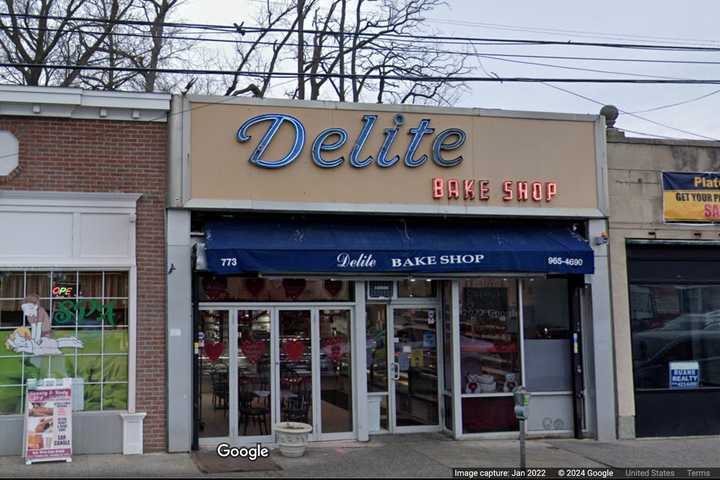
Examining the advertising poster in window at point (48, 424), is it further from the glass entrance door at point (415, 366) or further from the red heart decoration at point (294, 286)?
the glass entrance door at point (415, 366)

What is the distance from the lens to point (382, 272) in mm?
11258

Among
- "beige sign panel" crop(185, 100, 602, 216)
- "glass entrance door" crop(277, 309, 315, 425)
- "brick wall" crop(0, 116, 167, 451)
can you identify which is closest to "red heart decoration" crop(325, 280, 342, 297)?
"glass entrance door" crop(277, 309, 315, 425)

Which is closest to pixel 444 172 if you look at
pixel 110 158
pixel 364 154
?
pixel 364 154

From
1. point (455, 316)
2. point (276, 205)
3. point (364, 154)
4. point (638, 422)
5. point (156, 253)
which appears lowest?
point (638, 422)

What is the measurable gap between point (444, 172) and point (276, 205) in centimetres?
281

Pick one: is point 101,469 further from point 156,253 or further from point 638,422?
point 638,422

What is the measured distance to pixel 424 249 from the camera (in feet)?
37.1

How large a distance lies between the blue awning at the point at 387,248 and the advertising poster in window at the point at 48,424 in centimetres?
265

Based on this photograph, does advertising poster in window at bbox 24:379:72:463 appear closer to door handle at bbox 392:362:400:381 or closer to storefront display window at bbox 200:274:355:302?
storefront display window at bbox 200:274:355:302

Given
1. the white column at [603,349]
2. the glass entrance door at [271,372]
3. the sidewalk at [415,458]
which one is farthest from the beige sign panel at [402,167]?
the sidewalk at [415,458]

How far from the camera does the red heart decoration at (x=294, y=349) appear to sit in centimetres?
1161

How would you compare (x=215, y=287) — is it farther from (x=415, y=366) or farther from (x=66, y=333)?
(x=415, y=366)

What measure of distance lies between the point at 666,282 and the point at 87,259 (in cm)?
952

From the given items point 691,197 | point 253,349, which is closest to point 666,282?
point 691,197
